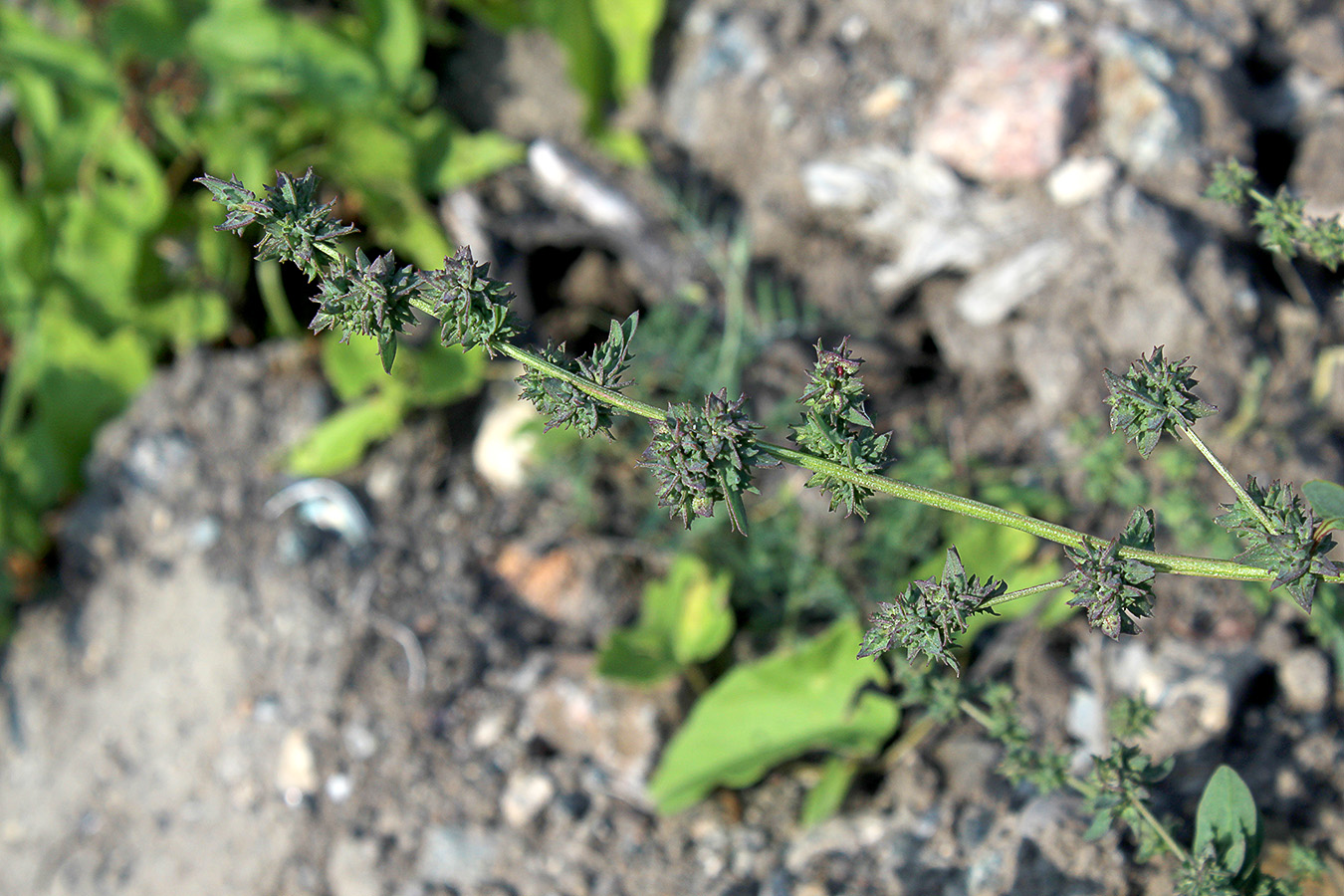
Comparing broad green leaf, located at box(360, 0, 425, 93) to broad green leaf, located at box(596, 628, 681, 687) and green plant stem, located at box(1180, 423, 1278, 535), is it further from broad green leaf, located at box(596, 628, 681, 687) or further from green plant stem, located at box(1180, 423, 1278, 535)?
green plant stem, located at box(1180, 423, 1278, 535)

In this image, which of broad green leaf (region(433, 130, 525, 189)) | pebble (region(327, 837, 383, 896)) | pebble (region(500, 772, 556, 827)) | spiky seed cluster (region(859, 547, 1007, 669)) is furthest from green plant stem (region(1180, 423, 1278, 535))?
broad green leaf (region(433, 130, 525, 189))

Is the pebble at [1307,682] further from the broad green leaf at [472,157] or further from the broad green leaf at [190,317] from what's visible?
the broad green leaf at [190,317]

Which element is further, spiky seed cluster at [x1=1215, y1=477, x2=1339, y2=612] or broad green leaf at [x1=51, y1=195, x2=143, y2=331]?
broad green leaf at [x1=51, y1=195, x2=143, y2=331]

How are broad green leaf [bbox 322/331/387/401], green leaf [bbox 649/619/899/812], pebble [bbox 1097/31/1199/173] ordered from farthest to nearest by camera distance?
broad green leaf [bbox 322/331/387/401] → pebble [bbox 1097/31/1199/173] → green leaf [bbox 649/619/899/812]

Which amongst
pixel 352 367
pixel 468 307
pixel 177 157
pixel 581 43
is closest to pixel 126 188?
pixel 177 157

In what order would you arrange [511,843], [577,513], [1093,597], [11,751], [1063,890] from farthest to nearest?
[11,751] < [577,513] < [511,843] < [1063,890] < [1093,597]

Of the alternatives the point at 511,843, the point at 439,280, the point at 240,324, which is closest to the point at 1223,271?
the point at 439,280

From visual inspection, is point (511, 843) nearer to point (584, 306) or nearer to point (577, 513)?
point (577, 513)
